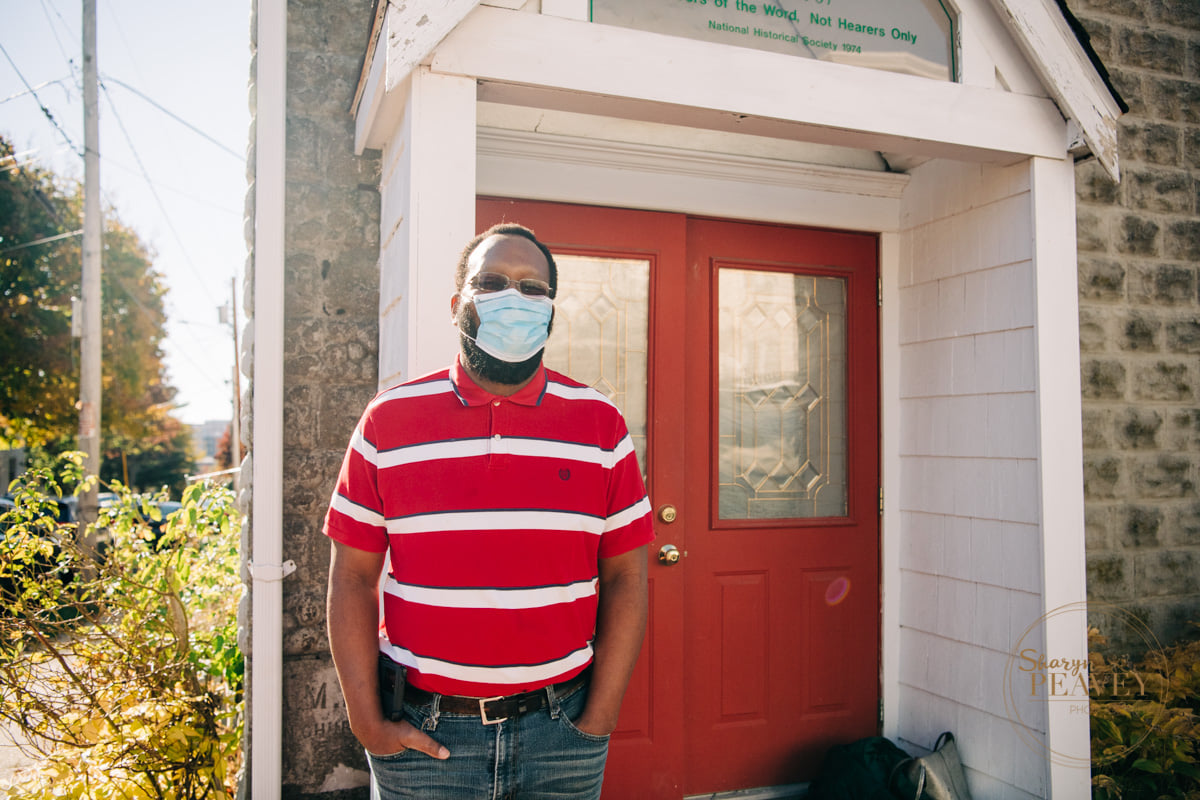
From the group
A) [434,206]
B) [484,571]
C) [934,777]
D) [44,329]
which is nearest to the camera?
[484,571]

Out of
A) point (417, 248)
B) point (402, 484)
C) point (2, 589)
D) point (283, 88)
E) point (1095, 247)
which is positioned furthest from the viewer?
point (1095, 247)

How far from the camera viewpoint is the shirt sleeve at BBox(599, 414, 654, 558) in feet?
6.28

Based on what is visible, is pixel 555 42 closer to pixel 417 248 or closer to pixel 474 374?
pixel 417 248

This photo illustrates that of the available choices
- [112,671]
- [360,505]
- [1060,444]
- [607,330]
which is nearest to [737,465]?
[607,330]

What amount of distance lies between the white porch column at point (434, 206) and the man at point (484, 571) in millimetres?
290

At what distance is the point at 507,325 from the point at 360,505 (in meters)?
0.55

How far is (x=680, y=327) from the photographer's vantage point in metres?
3.31

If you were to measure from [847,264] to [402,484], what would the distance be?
2.62 metres

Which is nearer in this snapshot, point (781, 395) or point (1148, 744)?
point (1148, 744)

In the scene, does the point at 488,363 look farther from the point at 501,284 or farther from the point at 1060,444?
the point at 1060,444

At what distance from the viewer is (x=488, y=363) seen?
184 cm

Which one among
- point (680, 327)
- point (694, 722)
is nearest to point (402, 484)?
point (680, 327)

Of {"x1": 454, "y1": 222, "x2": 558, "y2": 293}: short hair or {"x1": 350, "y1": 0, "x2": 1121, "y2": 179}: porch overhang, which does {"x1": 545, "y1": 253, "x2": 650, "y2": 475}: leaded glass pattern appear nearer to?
{"x1": 350, "y1": 0, "x2": 1121, "y2": 179}: porch overhang

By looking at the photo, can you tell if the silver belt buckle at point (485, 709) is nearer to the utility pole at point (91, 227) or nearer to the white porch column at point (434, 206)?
the white porch column at point (434, 206)
